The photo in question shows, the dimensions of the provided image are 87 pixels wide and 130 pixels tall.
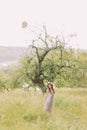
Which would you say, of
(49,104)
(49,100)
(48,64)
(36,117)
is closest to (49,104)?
(49,104)

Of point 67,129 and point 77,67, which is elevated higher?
point 67,129

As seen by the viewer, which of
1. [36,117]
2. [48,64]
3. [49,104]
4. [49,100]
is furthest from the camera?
[48,64]

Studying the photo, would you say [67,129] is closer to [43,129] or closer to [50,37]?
[43,129]

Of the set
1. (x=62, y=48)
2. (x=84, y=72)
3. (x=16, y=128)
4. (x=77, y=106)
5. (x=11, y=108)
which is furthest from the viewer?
(x=84, y=72)

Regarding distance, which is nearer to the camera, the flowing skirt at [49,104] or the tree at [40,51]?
the flowing skirt at [49,104]

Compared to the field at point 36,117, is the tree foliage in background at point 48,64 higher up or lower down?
lower down

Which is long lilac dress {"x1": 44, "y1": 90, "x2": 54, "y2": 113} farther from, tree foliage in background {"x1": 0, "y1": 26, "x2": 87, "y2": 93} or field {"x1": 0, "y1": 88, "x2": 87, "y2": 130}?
tree foliage in background {"x1": 0, "y1": 26, "x2": 87, "y2": 93}

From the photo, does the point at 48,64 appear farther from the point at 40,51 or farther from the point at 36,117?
the point at 36,117

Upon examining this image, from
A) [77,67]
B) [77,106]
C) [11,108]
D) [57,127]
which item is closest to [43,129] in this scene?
[57,127]

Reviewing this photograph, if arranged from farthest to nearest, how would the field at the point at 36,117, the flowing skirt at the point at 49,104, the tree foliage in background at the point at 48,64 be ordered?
the tree foliage in background at the point at 48,64
the flowing skirt at the point at 49,104
the field at the point at 36,117

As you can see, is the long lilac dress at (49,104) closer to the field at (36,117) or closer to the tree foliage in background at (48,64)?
the field at (36,117)

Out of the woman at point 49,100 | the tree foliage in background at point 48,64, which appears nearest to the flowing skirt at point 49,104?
the woman at point 49,100

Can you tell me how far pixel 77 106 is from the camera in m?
15.2

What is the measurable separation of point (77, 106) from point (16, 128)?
264 inches
